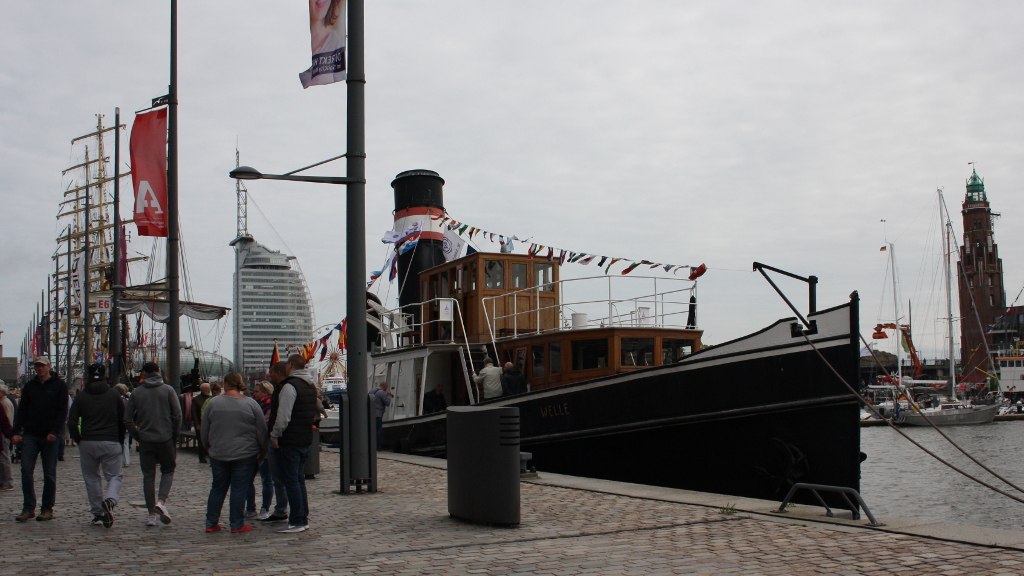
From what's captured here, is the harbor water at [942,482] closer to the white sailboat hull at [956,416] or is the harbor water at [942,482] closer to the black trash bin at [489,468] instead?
the black trash bin at [489,468]

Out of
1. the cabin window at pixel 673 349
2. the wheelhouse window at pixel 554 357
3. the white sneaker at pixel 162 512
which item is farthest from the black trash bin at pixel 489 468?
the cabin window at pixel 673 349

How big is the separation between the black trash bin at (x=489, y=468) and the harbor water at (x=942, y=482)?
6864 mm

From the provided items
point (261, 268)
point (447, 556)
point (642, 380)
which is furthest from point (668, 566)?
point (261, 268)

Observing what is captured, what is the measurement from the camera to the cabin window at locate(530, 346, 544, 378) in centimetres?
1570

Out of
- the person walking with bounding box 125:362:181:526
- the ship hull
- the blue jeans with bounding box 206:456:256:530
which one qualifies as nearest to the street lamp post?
the person walking with bounding box 125:362:181:526

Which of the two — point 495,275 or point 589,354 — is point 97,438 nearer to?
point 589,354

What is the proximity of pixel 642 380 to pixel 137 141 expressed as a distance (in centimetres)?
960

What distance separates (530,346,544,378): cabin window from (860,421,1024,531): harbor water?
238 inches

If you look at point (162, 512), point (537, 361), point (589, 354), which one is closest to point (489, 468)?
point (162, 512)

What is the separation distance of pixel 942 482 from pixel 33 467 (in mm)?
24896

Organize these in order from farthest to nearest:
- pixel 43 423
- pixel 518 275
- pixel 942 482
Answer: pixel 942 482 → pixel 518 275 → pixel 43 423

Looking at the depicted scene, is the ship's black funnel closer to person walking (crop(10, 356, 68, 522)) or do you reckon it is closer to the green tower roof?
person walking (crop(10, 356, 68, 522))

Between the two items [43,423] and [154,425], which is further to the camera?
[43,423]

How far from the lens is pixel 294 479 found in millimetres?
7660
